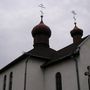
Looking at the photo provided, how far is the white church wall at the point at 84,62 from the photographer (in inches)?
481

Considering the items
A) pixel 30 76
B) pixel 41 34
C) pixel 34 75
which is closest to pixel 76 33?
pixel 41 34

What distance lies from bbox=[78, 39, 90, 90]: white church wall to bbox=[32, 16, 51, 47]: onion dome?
732 centimetres

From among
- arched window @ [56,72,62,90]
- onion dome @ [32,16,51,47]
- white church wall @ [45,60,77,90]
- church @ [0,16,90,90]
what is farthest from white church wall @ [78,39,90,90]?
onion dome @ [32,16,51,47]

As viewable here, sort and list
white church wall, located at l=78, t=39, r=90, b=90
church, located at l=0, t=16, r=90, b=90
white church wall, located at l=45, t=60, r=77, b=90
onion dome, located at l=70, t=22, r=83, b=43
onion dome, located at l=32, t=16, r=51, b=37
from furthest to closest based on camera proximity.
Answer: onion dome, located at l=32, t=16, r=51, b=37 → onion dome, located at l=70, t=22, r=83, b=43 → white church wall, located at l=45, t=60, r=77, b=90 → church, located at l=0, t=16, r=90, b=90 → white church wall, located at l=78, t=39, r=90, b=90

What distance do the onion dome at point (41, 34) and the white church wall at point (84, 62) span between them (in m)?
7.32

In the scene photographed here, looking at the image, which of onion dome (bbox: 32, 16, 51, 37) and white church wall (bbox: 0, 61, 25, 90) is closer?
white church wall (bbox: 0, 61, 25, 90)

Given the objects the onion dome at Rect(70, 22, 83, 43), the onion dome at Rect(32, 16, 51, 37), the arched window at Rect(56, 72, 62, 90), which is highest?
the onion dome at Rect(32, 16, 51, 37)

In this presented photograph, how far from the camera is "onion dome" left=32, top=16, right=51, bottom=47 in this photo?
20344 mm

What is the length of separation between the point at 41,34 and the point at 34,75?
6.37m

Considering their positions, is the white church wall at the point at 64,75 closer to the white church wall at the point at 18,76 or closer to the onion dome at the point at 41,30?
the white church wall at the point at 18,76

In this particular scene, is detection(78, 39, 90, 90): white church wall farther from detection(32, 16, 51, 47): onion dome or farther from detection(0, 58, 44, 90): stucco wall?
detection(32, 16, 51, 47): onion dome

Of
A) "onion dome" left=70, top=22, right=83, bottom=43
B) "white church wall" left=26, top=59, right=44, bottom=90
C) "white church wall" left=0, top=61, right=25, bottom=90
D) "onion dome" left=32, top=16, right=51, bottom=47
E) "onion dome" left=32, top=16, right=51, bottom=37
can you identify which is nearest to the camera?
"white church wall" left=26, top=59, right=44, bottom=90

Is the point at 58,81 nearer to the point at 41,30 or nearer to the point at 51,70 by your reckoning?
the point at 51,70

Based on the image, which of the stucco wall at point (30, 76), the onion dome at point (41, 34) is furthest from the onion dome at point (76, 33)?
the stucco wall at point (30, 76)
